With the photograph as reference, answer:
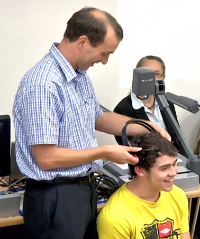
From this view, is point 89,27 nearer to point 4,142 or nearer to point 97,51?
point 97,51

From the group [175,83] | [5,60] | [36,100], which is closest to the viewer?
[36,100]

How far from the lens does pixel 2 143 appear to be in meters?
1.88

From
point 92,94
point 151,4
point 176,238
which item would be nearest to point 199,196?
point 176,238

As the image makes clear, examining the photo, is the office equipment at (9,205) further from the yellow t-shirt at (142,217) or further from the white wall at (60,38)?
the white wall at (60,38)

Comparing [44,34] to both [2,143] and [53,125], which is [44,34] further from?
[53,125]

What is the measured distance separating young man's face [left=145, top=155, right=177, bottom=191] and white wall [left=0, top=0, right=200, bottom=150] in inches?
51.8

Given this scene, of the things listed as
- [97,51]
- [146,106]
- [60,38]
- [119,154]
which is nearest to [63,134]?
[119,154]

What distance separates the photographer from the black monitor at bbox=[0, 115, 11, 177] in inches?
73.5

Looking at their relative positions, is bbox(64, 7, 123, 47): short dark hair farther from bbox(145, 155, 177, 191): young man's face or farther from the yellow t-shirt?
the yellow t-shirt

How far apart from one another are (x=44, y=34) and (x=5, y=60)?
316 mm

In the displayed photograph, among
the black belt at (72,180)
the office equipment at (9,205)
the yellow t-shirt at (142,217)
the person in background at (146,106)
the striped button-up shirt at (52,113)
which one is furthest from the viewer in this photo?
the person in background at (146,106)

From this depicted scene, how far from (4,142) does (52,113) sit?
1.65ft

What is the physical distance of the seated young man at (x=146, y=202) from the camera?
1.73 m

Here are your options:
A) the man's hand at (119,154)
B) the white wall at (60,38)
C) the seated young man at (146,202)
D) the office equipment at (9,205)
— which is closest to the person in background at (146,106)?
the white wall at (60,38)
